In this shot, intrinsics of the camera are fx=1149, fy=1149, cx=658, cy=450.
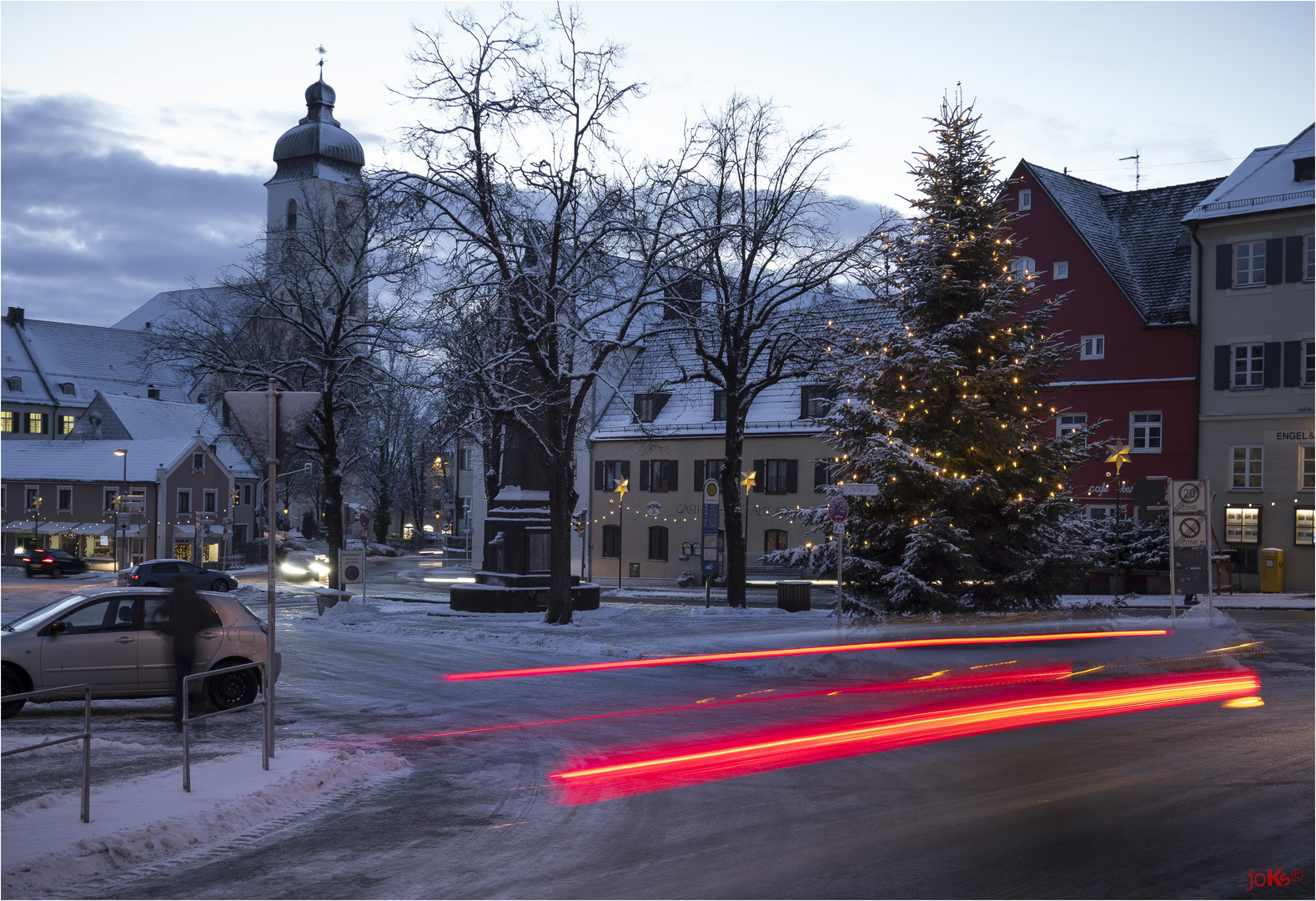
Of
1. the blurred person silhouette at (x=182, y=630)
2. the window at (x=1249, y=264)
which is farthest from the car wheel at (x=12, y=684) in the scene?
the window at (x=1249, y=264)

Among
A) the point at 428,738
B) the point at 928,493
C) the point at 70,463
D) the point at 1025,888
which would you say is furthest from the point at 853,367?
the point at 70,463

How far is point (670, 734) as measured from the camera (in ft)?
41.9

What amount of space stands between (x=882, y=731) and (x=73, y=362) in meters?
97.0

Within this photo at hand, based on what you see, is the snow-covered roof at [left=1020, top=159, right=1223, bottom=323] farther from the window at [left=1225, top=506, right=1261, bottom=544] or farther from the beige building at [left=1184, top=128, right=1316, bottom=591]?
the window at [left=1225, top=506, right=1261, bottom=544]

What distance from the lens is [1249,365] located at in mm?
38656

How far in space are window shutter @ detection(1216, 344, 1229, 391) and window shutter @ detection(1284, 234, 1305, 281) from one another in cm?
293

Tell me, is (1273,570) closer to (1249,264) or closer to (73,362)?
(1249,264)

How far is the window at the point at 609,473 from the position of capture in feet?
186

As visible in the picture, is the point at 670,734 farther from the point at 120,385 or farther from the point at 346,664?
the point at 120,385

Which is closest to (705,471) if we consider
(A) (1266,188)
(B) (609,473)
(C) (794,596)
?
(B) (609,473)

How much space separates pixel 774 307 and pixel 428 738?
68.6ft

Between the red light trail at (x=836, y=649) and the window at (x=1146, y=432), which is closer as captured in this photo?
the red light trail at (x=836, y=649)

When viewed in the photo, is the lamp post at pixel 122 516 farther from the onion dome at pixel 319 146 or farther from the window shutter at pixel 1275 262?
the window shutter at pixel 1275 262

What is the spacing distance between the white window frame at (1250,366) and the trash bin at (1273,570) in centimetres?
557
